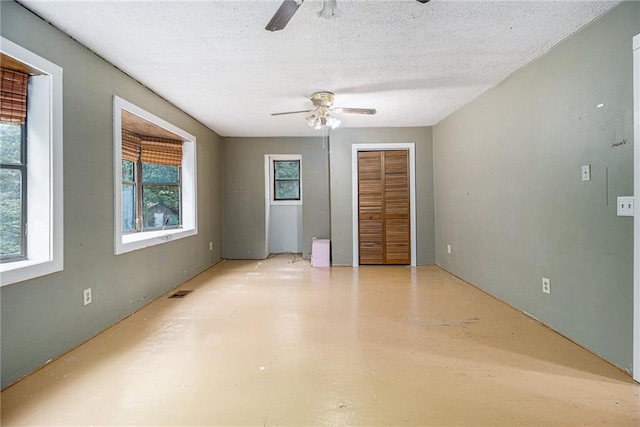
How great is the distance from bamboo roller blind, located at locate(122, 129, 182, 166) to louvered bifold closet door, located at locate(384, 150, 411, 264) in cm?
316

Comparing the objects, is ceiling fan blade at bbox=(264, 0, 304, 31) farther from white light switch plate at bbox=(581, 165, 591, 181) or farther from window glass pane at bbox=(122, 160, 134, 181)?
window glass pane at bbox=(122, 160, 134, 181)

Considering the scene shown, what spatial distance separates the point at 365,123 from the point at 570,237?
3.18 m

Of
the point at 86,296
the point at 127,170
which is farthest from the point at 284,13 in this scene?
the point at 127,170

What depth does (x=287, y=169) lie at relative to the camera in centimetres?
654

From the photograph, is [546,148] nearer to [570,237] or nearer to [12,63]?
[570,237]

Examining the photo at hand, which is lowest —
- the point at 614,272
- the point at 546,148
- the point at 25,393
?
the point at 25,393

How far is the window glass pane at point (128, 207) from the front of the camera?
352 centimetres

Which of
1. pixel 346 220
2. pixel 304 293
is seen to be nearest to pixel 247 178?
pixel 346 220

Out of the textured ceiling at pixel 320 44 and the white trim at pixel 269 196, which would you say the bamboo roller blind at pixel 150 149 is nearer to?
the textured ceiling at pixel 320 44

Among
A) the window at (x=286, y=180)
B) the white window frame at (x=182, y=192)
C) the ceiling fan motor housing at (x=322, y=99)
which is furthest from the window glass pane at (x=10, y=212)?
the window at (x=286, y=180)

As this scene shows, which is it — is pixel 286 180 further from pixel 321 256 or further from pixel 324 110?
pixel 324 110

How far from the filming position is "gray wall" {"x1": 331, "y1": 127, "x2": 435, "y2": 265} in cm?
513

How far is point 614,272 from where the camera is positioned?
1975mm

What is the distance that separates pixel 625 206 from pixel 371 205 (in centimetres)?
344
